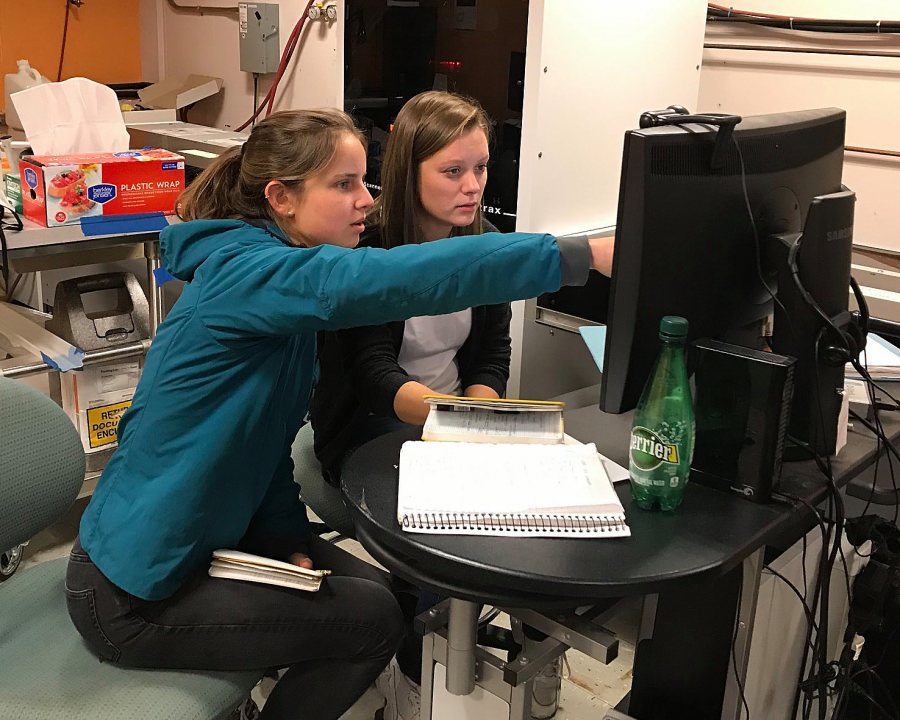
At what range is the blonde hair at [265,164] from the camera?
1326 millimetres

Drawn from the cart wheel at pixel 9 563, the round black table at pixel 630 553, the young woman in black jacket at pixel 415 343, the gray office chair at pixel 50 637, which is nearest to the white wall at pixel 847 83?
the young woman in black jacket at pixel 415 343

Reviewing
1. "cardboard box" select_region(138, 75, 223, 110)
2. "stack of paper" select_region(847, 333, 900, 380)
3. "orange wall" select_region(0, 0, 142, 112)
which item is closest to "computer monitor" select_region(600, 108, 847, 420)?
"stack of paper" select_region(847, 333, 900, 380)

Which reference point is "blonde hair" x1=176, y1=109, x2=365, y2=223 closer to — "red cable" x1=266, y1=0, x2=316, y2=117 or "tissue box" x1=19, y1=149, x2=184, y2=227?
"tissue box" x1=19, y1=149, x2=184, y2=227

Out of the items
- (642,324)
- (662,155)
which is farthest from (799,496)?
(662,155)

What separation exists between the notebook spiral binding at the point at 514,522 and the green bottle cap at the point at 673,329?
211 millimetres

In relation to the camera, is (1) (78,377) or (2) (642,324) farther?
(1) (78,377)

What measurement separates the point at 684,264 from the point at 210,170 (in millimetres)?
756

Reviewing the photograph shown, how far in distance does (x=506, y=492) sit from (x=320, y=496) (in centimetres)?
70

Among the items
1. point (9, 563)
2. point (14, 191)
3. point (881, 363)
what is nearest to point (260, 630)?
point (881, 363)

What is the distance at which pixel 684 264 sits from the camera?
105 centimetres

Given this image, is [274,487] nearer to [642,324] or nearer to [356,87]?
[642,324]

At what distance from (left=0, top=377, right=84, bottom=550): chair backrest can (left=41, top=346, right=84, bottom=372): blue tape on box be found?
32.9 inches

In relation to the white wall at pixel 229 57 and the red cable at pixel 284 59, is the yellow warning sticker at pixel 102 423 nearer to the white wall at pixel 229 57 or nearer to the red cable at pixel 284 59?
the white wall at pixel 229 57

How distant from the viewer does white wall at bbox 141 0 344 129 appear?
9.77ft
